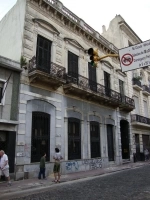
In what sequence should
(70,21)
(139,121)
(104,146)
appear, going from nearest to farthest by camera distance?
(70,21)
(104,146)
(139,121)

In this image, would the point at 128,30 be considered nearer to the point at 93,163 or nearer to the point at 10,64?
the point at 93,163

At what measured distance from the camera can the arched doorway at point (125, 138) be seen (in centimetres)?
2042

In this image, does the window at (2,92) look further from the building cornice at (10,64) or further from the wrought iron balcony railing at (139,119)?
the wrought iron balcony railing at (139,119)

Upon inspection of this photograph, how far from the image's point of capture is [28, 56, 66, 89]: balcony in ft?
37.9

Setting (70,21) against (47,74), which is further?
(70,21)

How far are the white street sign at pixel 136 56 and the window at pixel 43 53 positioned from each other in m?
7.52

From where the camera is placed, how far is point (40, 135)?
11.9 m

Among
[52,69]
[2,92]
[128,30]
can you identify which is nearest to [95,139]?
[52,69]

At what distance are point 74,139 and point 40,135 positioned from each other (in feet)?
10.2

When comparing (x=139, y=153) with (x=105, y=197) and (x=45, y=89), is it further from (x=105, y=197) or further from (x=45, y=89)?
(x=105, y=197)

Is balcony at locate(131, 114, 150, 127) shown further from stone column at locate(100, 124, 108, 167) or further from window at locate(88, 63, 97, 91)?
window at locate(88, 63, 97, 91)

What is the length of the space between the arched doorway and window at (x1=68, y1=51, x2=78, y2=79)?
27.4 feet

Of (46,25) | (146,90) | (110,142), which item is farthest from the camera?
(146,90)

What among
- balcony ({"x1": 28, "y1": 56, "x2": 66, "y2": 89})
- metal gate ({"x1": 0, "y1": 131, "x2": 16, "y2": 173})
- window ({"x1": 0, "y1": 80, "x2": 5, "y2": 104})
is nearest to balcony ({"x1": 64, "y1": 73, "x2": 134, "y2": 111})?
balcony ({"x1": 28, "y1": 56, "x2": 66, "y2": 89})
